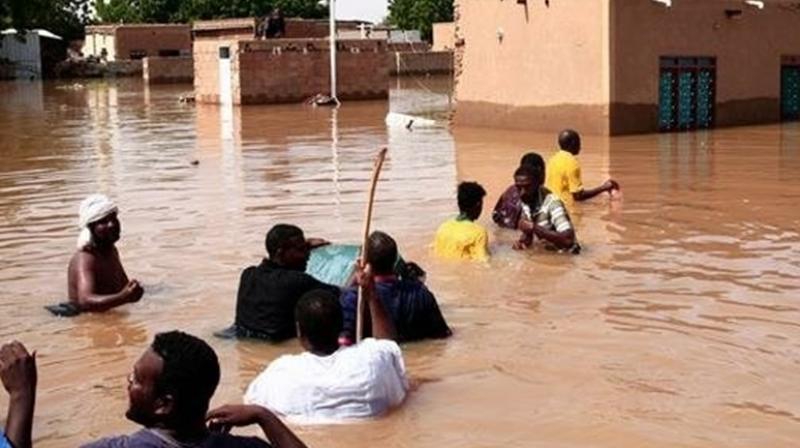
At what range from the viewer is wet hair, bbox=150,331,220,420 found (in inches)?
133

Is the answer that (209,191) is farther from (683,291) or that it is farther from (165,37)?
(165,37)

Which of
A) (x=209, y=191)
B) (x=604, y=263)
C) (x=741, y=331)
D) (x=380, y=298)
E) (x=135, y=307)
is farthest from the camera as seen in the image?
(x=209, y=191)

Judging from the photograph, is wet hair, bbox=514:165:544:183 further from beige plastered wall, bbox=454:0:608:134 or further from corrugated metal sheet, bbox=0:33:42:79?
A: corrugated metal sheet, bbox=0:33:42:79

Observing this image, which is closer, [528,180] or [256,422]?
[256,422]

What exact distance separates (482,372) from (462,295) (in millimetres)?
2031

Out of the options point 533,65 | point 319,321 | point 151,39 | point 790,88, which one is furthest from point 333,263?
point 151,39

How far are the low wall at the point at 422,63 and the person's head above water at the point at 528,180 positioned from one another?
49050 millimetres

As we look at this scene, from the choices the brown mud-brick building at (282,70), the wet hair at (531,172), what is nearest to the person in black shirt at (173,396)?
the wet hair at (531,172)

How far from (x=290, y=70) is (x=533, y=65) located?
49.9ft

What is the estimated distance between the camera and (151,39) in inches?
2611

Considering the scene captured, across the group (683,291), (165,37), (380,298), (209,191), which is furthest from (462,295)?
(165,37)

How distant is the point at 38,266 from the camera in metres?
10.6

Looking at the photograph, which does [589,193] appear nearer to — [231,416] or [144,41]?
[231,416]

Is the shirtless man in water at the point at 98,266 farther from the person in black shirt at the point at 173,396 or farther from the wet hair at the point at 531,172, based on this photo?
the person in black shirt at the point at 173,396
